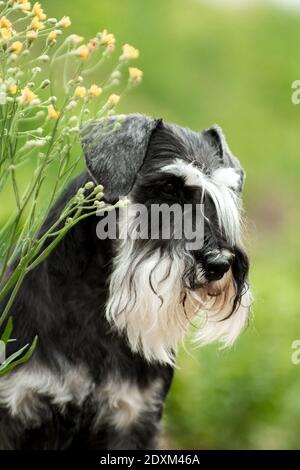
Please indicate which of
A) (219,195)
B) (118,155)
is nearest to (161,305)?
(219,195)

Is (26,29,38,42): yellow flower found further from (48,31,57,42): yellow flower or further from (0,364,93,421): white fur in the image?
(0,364,93,421): white fur

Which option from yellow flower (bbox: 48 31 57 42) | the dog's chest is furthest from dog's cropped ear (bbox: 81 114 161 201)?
the dog's chest

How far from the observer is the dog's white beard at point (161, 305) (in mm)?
3482

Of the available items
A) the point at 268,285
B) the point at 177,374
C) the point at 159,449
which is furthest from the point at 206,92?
the point at 159,449

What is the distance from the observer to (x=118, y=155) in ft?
11.7

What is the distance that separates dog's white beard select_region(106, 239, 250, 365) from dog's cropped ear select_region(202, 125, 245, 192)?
1.28ft

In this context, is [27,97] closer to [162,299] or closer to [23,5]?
[23,5]

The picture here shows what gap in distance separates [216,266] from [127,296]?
1.24 ft

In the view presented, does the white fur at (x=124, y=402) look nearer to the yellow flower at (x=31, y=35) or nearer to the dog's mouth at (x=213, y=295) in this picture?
the dog's mouth at (x=213, y=295)

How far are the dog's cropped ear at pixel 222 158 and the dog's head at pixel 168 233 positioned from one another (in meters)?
0.01

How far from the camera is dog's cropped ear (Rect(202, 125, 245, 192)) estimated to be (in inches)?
145
